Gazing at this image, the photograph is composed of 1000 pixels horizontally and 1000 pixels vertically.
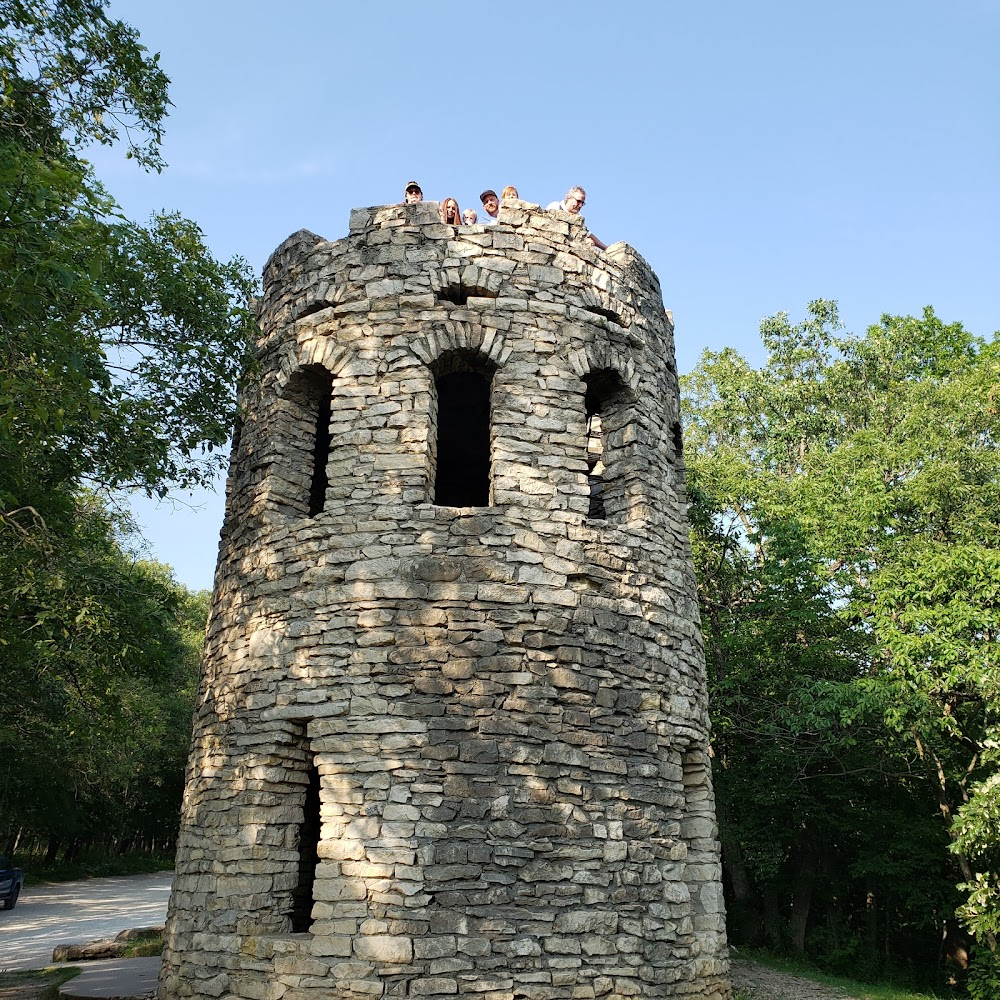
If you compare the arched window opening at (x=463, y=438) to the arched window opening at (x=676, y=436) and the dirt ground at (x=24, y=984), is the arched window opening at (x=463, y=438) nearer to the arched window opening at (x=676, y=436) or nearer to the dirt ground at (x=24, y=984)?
the arched window opening at (x=676, y=436)

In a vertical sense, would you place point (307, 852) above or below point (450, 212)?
below

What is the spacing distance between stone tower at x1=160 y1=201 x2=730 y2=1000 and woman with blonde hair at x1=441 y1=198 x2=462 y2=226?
29 cm

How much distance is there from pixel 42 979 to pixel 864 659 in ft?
45.8

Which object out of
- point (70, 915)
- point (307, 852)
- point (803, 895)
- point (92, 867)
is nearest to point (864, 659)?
point (803, 895)

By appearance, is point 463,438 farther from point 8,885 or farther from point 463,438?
point 8,885

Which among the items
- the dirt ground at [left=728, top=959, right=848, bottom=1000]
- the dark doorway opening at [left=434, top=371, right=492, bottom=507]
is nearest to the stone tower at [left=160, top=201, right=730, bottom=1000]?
the dark doorway opening at [left=434, top=371, right=492, bottom=507]

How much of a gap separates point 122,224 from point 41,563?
3555mm

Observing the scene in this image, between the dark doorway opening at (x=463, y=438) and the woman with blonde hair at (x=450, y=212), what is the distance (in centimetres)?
208

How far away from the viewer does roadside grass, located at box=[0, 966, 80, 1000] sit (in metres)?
9.29

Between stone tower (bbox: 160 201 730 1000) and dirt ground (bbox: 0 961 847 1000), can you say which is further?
dirt ground (bbox: 0 961 847 1000)

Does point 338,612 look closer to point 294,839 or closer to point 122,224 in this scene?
point 294,839

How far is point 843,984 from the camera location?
536 inches

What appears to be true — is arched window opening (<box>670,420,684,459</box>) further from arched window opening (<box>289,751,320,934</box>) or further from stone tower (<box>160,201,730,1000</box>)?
arched window opening (<box>289,751,320,934</box>)

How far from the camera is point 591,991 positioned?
20.4 feet
